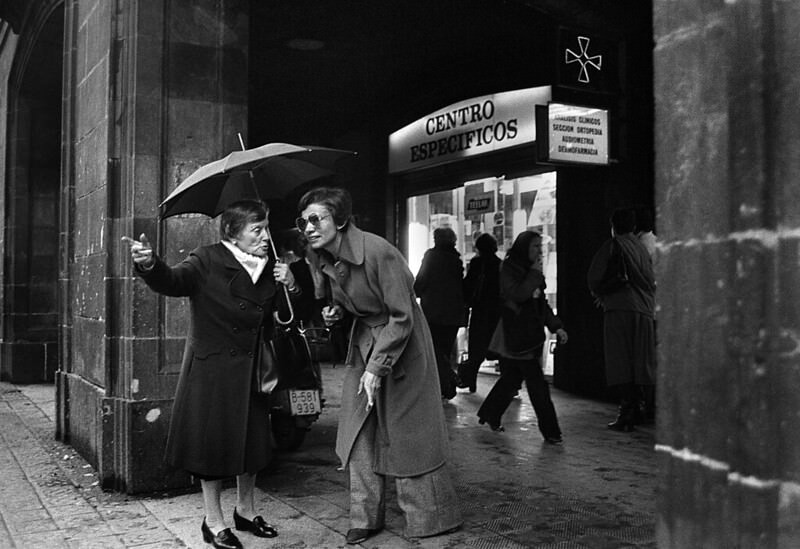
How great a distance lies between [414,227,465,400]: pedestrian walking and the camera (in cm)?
888

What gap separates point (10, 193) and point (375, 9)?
605 centimetres

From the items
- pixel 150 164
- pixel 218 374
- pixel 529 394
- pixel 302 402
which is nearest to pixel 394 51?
pixel 529 394

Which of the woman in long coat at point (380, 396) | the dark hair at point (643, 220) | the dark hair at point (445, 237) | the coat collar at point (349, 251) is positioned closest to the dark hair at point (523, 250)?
the dark hair at point (643, 220)

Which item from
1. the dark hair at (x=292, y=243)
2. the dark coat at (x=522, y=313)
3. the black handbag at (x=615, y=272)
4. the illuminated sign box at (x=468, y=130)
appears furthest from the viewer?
the illuminated sign box at (x=468, y=130)

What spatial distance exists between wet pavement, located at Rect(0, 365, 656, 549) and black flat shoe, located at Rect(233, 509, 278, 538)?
46 mm

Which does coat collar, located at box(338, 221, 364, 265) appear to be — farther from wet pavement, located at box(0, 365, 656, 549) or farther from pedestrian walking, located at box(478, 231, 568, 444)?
pedestrian walking, located at box(478, 231, 568, 444)

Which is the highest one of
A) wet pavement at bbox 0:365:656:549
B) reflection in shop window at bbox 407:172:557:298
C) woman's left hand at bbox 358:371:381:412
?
reflection in shop window at bbox 407:172:557:298

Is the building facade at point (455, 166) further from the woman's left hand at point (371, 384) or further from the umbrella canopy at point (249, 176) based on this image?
the woman's left hand at point (371, 384)

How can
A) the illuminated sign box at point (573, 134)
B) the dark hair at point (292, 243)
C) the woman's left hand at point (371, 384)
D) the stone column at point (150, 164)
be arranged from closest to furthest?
the woman's left hand at point (371, 384)
the stone column at point (150, 164)
the dark hair at point (292, 243)
the illuminated sign box at point (573, 134)

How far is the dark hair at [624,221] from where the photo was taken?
24.3 ft

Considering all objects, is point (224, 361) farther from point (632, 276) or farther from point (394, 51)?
point (394, 51)

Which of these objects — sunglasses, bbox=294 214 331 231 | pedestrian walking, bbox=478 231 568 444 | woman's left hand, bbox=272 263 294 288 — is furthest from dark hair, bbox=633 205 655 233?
woman's left hand, bbox=272 263 294 288

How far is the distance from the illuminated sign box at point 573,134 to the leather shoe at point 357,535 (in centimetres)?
444

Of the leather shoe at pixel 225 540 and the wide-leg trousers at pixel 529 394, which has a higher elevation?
the wide-leg trousers at pixel 529 394
